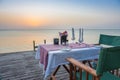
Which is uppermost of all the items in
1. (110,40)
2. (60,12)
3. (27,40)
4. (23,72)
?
(60,12)

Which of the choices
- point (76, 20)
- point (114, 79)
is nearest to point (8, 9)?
point (76, 20)

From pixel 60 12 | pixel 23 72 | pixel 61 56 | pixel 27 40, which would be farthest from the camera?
pixel 27 40

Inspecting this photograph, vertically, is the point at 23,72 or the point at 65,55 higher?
the point at 65,55

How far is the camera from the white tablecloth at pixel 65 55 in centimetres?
197

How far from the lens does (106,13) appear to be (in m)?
7.28

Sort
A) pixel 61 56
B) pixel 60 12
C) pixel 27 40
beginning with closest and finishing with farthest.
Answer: pixel 61 56 → pixel 60 12 → pixel 27 40

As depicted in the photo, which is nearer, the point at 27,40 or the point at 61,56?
the point at 61,56

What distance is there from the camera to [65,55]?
2037mm

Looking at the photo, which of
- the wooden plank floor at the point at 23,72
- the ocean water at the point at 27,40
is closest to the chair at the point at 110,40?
the ocean water at the point at 27,40

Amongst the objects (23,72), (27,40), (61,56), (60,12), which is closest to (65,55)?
(61,56)

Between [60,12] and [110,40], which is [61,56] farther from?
[60,12]

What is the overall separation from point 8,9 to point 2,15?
766mm

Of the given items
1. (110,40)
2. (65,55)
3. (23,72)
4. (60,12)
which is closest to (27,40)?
(60,12)

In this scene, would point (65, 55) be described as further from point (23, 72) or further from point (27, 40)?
point (27, 40)
